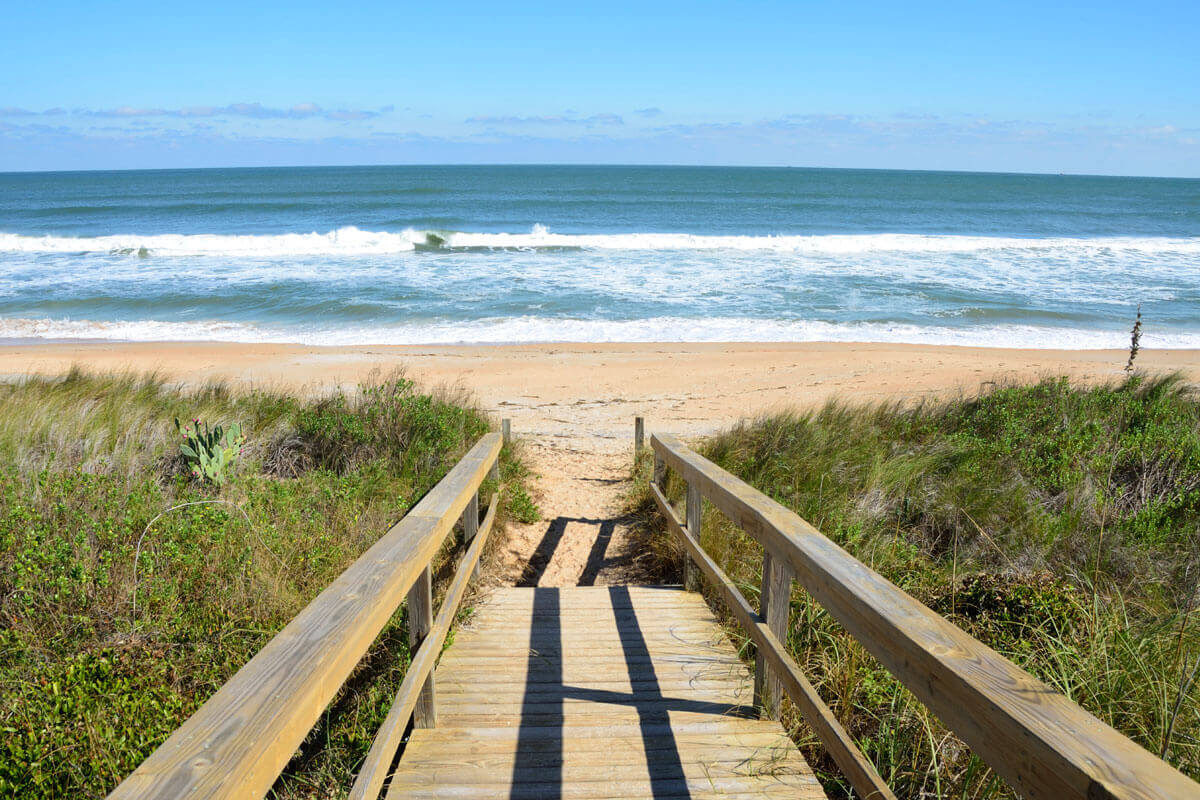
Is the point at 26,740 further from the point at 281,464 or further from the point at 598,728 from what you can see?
the point at 281,464

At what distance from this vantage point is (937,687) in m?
1.87

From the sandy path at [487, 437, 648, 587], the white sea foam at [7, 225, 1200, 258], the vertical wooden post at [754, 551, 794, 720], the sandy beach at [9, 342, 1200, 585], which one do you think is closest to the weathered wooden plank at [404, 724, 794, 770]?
the vertical wooden post at [754, 551, 794, 720]

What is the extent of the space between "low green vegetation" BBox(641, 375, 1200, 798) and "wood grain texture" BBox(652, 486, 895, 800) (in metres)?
0.26

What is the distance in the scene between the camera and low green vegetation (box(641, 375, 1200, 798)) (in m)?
3.04

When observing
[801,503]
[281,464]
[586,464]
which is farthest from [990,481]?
[281,464]

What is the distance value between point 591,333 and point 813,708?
16.0m

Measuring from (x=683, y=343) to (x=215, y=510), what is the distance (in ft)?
43.9

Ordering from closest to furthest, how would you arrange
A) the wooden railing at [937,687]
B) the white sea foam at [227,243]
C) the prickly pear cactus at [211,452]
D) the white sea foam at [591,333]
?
the wooden railing at [937,687]
the prickly pear cactus at [211,452]
the white sea foam at [591,333]
the white sea foam at [227,243]

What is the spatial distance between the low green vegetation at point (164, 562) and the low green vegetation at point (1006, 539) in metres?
2.02

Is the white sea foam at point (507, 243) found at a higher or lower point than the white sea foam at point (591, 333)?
higher

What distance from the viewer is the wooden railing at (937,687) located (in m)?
1.39

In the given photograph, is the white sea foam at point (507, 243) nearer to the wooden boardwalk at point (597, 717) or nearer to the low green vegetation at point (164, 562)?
the low green vegetation at point (164, 562)

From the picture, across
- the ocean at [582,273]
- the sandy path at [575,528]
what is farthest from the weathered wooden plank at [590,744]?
the ocean at [582,273]

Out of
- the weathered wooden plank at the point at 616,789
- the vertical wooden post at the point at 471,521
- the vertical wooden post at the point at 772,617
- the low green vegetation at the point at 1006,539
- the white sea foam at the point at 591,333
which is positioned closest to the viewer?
the weathered wooden plank at the point at 616,789
